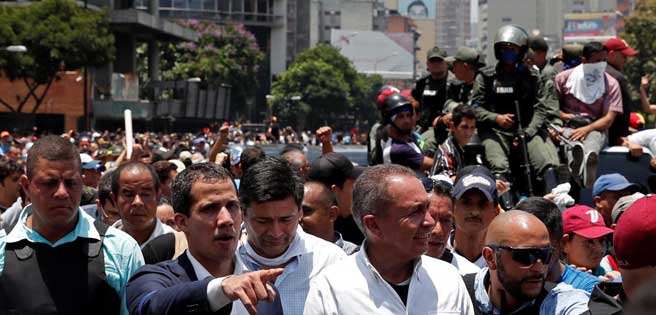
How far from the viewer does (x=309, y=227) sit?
21.8 feet

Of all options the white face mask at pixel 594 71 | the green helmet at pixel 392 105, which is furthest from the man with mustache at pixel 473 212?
the white face mask at pixel 594 71

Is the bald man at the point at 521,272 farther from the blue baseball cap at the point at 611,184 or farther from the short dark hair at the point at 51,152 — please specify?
the blue baseball cap at the point at 611,184

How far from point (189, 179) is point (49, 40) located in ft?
180

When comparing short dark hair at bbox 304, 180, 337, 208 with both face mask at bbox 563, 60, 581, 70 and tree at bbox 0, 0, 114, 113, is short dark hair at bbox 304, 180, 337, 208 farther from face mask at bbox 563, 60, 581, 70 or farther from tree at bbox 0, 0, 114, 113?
tree at bbox 0, 0, 114, 113

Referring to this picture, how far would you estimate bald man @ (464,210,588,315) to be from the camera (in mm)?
4969

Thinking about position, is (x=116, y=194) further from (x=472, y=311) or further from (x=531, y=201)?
(x=472, y=311)

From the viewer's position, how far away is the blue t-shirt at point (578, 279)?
558 cm

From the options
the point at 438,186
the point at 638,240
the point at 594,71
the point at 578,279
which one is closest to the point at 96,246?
the point at 438,186

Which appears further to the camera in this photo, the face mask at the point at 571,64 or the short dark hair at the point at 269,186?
the face mask at the point at 571,64

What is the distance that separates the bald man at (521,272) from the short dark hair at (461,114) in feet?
14.8

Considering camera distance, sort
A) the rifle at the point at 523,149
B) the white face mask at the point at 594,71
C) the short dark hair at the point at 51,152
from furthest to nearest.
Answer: the white face mask at the point at 594,71 → the rifle at the point at 523,149 → the short dark hair at the point at 51,152

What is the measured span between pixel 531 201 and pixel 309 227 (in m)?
1.20

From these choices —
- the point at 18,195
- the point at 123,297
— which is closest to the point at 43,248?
the point at 123,297

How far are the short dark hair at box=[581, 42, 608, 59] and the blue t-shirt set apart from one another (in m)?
5.72
